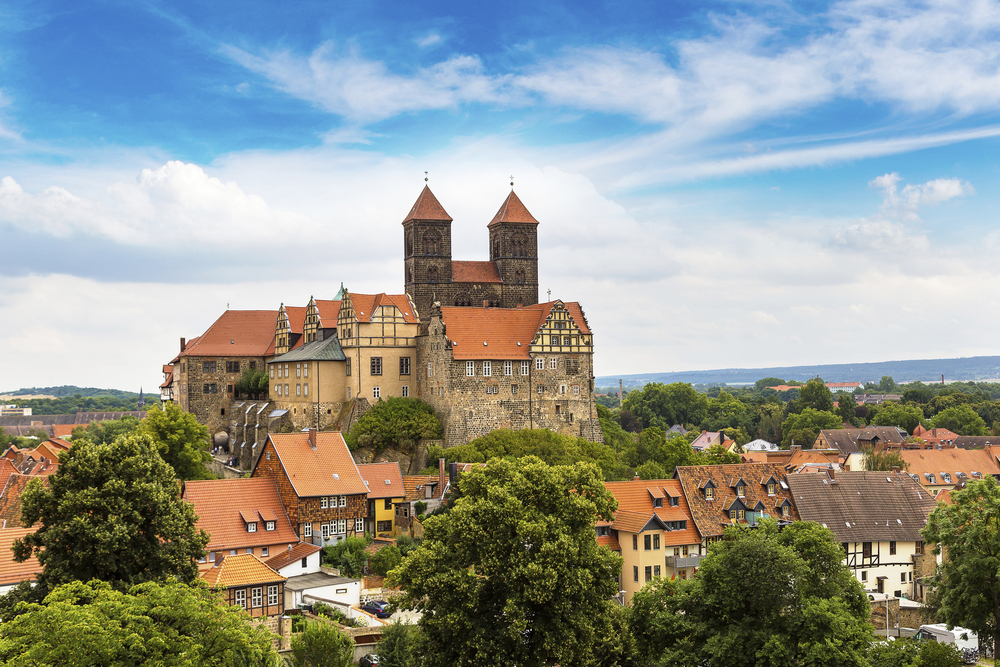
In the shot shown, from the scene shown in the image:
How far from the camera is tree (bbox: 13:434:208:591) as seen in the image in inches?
1302

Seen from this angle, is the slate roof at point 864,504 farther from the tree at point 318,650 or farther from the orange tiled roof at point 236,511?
the tree at point 318,650

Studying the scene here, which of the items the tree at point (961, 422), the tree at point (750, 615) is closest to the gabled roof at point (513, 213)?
the tree at point (750, 615)

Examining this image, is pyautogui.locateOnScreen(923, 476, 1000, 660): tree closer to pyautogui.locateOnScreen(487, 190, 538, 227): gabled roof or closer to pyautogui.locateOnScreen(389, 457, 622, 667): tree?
pyautogui.locateOnScreen(389, 457, 622, 667): tree

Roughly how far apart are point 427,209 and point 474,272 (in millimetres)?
7479

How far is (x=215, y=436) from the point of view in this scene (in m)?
94.9

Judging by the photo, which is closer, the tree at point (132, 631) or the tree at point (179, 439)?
the tree at point (132, 631)

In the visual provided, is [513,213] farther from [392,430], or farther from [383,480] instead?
[383,480]

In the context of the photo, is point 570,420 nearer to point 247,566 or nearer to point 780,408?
point 247,566

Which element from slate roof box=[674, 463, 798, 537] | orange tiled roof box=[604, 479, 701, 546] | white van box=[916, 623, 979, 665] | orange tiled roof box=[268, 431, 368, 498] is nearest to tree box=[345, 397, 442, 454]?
orange tiled roof box=[268, 431, 368, 498]

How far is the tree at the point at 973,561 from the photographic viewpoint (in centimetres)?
4231

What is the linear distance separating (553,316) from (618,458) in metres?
12.9

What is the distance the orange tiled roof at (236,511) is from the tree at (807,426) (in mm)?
107425

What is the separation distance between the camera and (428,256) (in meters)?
94.0

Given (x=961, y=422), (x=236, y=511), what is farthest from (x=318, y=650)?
(x=961, y=422)
